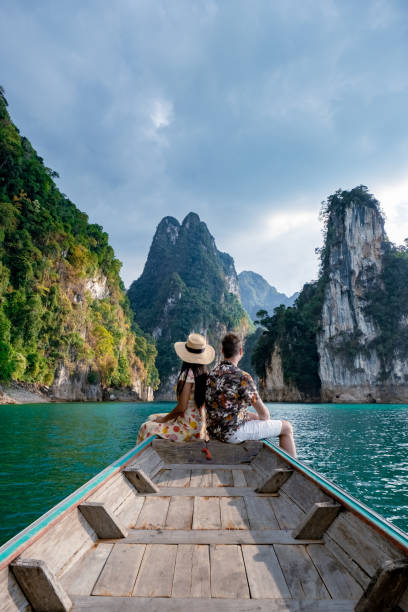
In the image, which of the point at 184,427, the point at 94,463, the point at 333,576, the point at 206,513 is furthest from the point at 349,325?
the point at 333,576

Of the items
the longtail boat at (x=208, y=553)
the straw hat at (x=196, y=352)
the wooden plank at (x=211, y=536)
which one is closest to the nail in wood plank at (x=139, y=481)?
the longtail boat at (x=208, y=553)

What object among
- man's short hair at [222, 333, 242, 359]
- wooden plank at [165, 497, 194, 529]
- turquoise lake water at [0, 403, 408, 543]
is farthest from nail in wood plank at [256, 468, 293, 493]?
turquoise lake water at [0, 403, 408, 543]

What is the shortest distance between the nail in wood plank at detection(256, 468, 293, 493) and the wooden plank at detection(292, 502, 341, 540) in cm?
81

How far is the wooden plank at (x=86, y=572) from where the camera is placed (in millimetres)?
1526

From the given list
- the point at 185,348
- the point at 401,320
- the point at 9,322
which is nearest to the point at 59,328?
the point at 9,322

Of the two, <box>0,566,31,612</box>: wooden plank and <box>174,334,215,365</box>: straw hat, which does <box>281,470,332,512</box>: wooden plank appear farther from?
<box>0,566,31,612</box>: wooden plank

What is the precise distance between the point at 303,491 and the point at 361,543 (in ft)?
2.77

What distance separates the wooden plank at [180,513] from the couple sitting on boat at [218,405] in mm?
1099

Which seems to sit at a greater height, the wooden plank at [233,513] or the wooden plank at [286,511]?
the wooden plank at [286,511]

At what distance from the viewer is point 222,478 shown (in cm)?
328

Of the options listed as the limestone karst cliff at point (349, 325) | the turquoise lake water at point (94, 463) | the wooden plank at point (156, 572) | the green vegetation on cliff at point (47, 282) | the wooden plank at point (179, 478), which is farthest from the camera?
the limestone karst cliff at point (349, 325)

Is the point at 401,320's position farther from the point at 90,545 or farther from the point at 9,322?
the point at 90,545

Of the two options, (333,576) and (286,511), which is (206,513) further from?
(333,576)

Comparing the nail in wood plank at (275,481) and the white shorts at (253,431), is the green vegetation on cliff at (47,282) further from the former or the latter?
the nail in wood plank at (275,481)
